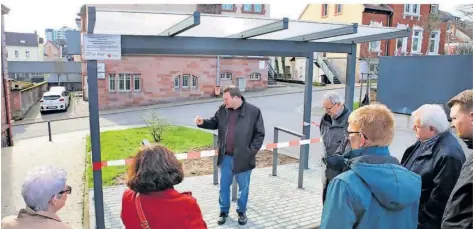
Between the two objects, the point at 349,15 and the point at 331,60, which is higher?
the point at 349,15

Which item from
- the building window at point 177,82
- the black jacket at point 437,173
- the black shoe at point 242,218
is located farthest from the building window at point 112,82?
the black jacket at point 437,173

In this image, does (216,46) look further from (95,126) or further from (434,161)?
(434,161)

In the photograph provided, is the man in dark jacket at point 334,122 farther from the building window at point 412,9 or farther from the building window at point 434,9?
the building window at point 412,9

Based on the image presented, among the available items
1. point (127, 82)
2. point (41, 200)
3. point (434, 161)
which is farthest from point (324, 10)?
point (41, 200)

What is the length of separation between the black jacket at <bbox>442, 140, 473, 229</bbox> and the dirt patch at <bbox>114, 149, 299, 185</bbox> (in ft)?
16.6

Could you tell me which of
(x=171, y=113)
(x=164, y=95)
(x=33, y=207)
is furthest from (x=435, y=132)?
(x=164, y=95)

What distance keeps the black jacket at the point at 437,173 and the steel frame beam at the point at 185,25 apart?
Answer: 2.39 m

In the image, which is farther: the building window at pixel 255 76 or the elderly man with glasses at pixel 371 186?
the building window at pixel 255 76

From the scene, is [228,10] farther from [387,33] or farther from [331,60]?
[387,33]

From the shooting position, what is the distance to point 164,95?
2284 centimetres

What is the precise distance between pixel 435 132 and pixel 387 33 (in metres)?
3.15

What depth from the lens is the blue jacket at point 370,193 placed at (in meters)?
1.74

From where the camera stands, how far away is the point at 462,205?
190 centimetres

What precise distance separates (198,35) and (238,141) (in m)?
1.70
